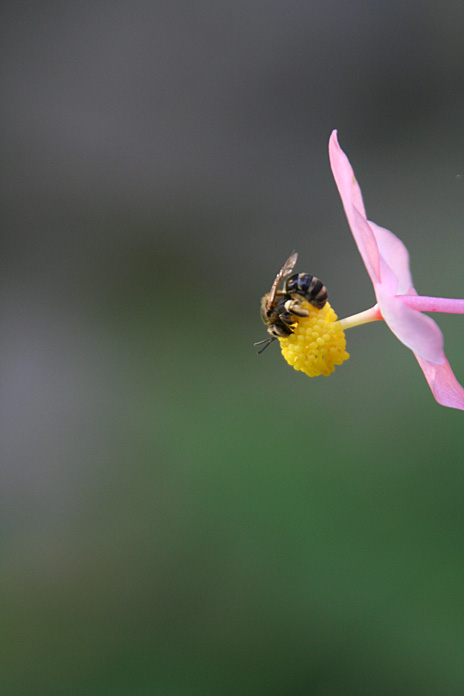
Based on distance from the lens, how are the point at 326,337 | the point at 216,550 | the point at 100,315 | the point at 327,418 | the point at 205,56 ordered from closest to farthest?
the point at 326,337
the point at 216,550
the point at 327,418
the point at 100,315
the point at 205,56

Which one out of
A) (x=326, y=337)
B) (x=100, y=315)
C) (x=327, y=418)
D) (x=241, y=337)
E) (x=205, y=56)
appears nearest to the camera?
(x=326, y=337)

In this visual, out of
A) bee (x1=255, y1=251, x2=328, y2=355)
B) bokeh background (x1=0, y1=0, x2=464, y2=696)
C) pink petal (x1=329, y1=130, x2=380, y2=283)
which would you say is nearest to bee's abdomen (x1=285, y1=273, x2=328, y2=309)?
bee (x1=255, y1=251, x2=328, y2=355)

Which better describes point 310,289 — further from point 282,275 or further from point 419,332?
point 419,332

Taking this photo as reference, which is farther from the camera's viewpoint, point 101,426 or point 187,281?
point 187,281

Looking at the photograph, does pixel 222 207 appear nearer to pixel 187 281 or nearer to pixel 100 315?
pixel 187 281

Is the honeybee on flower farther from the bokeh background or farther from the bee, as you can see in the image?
the bokeh background

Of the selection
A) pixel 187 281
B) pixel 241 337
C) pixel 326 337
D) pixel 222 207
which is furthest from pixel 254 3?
pixel 326 337
